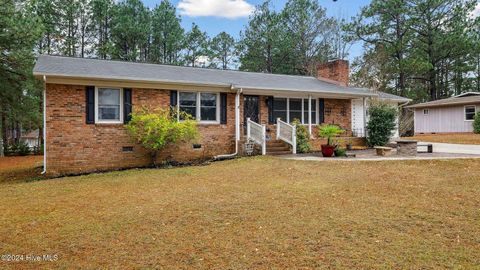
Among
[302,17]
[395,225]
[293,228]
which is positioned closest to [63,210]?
[293,228]

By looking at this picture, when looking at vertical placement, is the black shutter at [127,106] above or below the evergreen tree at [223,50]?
below

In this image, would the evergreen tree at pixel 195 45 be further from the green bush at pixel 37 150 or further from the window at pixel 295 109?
the window at pixel 295 109

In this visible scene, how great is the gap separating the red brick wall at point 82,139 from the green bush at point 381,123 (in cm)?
956

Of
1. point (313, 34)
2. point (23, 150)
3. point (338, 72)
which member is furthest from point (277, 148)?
point (313, 34)

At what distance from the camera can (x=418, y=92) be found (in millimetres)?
36969

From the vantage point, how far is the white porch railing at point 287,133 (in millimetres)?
14312

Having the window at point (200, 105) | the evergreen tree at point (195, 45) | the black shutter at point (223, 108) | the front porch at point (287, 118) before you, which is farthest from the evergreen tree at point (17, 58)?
the evergreen tree at point (195, 45)

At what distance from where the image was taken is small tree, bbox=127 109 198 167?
38.2 feet

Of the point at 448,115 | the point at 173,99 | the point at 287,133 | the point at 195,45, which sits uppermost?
the point at 195,45

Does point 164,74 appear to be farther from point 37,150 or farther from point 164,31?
point 164,31

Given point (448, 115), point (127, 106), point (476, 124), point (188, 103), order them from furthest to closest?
point (448, 115) → point (476, 124) → point (188, 103) → point (127, 106)

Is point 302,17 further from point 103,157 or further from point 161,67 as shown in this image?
point 103,157

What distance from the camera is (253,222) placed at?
5.28 meters

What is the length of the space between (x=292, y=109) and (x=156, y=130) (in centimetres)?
737
